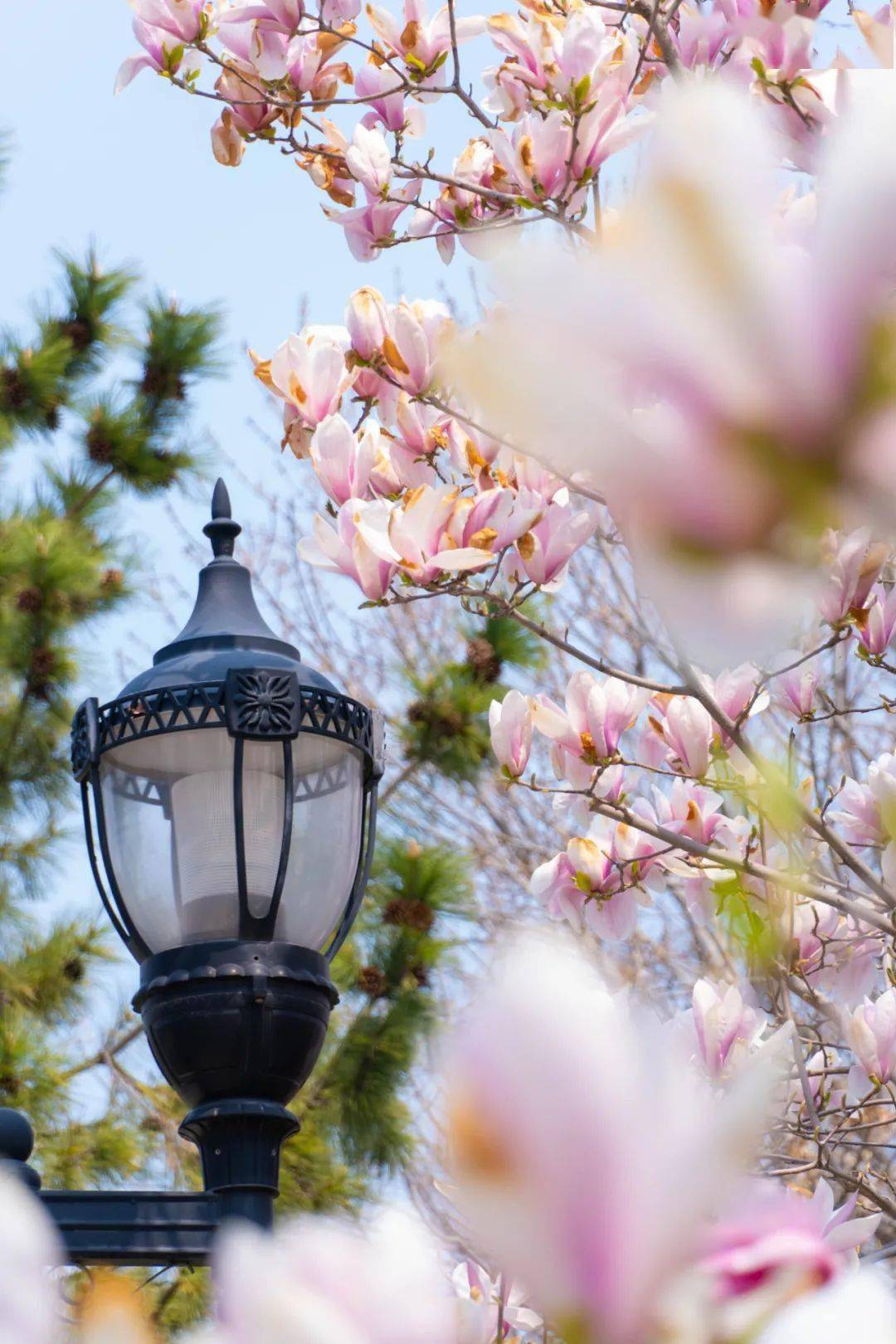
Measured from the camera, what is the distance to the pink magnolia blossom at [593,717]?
1807mm

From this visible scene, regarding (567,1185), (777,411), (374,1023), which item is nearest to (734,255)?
(777,411)

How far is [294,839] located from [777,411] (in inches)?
58.5

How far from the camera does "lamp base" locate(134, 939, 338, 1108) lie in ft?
5.11

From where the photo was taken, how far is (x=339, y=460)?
154cm

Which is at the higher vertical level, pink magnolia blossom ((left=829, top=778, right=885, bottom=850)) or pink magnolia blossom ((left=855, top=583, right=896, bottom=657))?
pink magnolia blossom ((left=855, top=583, right=896, bottom=657))

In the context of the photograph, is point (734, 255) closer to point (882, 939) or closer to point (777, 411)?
point (777, 411)

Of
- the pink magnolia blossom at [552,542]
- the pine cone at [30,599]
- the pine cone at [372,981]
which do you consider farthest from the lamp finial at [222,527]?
the pine cone at [30,599]

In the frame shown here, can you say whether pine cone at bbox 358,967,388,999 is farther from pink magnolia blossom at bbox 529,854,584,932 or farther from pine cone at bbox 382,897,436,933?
pink magnolia blossom at bbox 529,854,584,932

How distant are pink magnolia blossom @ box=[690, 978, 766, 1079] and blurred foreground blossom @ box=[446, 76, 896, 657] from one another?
171cm

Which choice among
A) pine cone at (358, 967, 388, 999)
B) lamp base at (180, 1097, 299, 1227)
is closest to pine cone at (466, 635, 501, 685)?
pine cone at (358, 967, 388, 999)

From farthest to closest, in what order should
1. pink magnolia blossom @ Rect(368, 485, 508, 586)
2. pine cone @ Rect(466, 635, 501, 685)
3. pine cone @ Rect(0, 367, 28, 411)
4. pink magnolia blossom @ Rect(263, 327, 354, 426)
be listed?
pine cone @ Rect(0, 367, 28, 411) < pine cone @ Rect(466, 635, 501, 685) < pink magnolia blossom @ Rect(263, 327, 354, 426) < pink magnolia blossom @ Rect(368, 485, 508, 586)

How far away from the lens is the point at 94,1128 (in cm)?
505

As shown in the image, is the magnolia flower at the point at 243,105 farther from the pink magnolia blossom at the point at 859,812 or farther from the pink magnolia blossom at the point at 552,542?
the pink magnolia blossom at the point at 859,812

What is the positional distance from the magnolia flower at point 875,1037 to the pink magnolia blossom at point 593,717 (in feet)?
1.46
